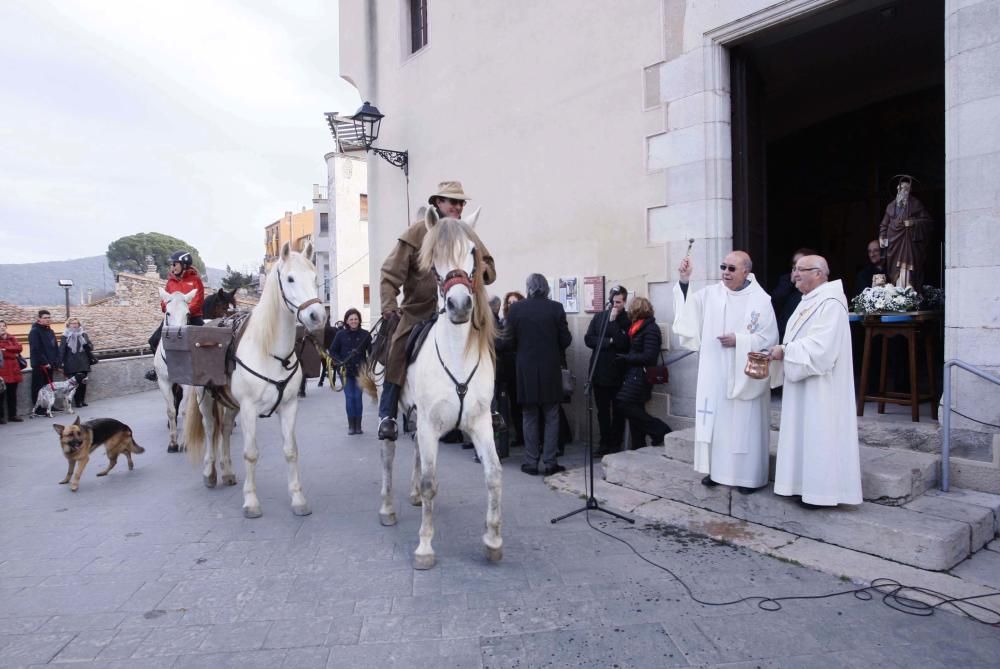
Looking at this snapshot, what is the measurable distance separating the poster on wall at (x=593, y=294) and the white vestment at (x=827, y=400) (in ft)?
11.6

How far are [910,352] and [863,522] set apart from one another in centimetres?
215

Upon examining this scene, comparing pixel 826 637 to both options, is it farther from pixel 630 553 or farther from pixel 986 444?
pixel 986 444

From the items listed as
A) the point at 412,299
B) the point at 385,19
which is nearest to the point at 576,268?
the point at 412,299

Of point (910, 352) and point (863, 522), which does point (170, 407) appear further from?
point (910, 352)

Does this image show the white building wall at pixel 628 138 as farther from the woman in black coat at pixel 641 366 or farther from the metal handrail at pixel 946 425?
the woman in black coat at pixel 641 366

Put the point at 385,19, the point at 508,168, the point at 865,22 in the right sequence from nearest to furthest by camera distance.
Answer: the point at 865,22 → the point at 508,168 → the point at 385,19

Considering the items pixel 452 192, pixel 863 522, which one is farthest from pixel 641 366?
pixel 452 192

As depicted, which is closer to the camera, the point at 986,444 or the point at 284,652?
the point at 284,652

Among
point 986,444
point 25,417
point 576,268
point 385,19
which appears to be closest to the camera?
point 986,444

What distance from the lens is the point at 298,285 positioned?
498 centimetres

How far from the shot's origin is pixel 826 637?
303 centimetres

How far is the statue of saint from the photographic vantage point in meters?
6.01

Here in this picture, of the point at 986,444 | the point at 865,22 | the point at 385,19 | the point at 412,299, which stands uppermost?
the point at 385,19

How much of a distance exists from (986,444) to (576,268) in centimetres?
474
